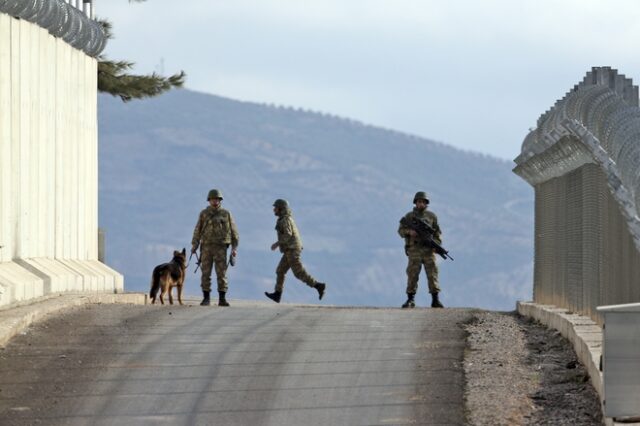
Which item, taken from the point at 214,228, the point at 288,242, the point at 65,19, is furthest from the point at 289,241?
the point at 65,19

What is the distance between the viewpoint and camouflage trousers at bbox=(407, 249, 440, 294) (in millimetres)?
27953

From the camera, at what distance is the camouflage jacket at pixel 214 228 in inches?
1038

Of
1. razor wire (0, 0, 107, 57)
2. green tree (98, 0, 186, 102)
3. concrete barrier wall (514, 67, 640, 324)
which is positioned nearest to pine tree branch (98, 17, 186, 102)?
green tree (98, 0, 186, 102)

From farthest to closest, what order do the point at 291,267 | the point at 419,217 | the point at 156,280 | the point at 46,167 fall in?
the point at 291,267, the point at 156,280, the point at 419,217, the point at 46,167

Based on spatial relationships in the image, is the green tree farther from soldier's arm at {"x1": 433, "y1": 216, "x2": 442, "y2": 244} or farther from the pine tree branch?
soldier's arm at {"x1": 433, "y1": 216, "x2": 442, "y2": 244}

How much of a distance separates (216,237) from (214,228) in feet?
0.52

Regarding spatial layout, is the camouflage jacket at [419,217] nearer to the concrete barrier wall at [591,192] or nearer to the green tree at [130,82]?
the concrete barrier wall at [591,192]

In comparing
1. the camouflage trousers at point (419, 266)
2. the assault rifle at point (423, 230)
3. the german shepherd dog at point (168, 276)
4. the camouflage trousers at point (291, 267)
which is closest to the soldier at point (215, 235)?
the german shepherd dog at point (168, 276)

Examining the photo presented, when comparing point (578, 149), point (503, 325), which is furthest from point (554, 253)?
point (578, 149)

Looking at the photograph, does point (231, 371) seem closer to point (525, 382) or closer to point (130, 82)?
point (525, 382)

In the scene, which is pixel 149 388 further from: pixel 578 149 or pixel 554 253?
pixel 554 253

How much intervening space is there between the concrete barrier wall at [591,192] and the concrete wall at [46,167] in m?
5.67

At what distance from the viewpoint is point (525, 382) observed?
14.3 metres

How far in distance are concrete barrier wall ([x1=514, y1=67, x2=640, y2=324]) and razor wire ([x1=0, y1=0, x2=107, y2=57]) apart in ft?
20.0
